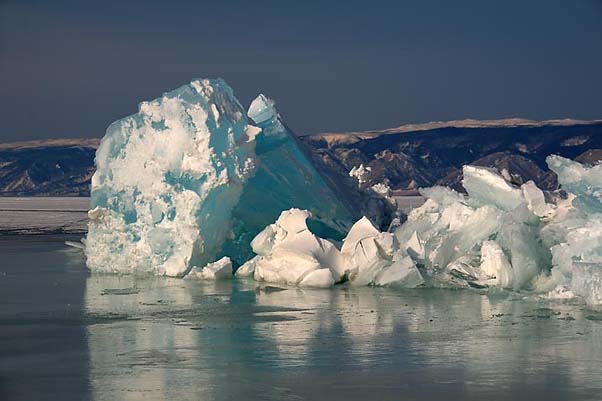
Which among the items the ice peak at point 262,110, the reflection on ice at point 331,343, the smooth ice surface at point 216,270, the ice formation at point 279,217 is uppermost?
the ice peak at point 262,110

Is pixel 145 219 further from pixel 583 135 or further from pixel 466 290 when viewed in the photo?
pixel 583 135

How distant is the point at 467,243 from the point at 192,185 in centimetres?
427

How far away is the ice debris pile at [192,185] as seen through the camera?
56.2 ft

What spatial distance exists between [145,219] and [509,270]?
5792 mm

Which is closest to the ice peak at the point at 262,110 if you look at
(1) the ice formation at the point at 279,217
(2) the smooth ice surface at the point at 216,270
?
(1) the ice formation at the point at 279,217

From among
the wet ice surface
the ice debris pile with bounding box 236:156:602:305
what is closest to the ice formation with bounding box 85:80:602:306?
the ice debris pile with bounding box 236:156:602:305

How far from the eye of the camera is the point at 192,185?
17.2 m

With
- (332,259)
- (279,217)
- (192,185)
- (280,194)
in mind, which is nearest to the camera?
(332,259)

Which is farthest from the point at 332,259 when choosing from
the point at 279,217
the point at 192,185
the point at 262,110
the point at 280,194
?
the point at 262,110

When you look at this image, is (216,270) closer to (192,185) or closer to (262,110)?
(192,185)

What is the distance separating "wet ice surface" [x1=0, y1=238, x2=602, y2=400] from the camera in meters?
8.68

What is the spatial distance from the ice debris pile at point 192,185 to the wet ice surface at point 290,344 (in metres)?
1.43

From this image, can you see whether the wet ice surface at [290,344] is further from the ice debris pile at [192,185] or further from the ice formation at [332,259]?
the ice debris pile at [192,185]

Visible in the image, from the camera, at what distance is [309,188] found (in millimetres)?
18547
